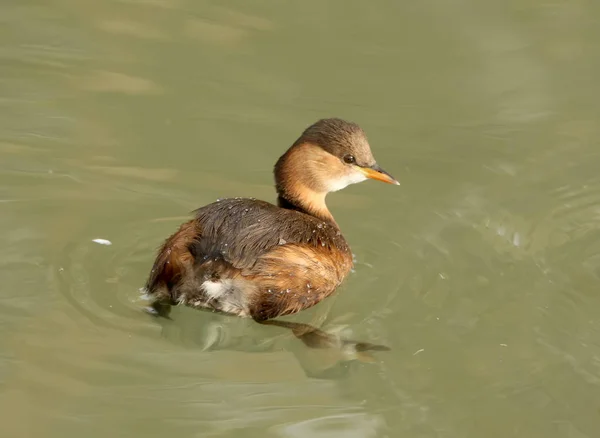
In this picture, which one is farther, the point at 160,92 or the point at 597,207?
the point at 160,92

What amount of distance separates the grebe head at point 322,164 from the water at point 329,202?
309mm

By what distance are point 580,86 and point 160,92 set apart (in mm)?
2712

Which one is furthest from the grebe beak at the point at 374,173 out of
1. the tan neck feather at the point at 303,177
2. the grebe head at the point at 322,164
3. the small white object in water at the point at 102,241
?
the small white object in water at the point at 102,241

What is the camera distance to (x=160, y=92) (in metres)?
6.88

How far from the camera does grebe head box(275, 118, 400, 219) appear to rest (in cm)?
556

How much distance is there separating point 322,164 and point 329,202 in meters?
0.59

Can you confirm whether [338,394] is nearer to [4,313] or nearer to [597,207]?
[4,313]

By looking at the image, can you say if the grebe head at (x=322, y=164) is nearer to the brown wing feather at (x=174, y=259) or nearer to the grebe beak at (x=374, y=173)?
the grebe beak at (x=374, y=173)

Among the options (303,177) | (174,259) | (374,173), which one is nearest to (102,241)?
(174,259)

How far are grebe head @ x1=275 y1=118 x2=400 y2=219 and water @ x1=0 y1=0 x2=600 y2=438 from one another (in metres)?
0.31

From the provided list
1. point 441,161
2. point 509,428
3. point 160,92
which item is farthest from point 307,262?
point 160,92

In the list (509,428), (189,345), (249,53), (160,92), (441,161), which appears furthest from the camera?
(249,53)

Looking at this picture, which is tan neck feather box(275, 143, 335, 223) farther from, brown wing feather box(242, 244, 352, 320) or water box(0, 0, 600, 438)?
brown wing feather box(242, 244, 352, 320)

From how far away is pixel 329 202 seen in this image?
6121mm
